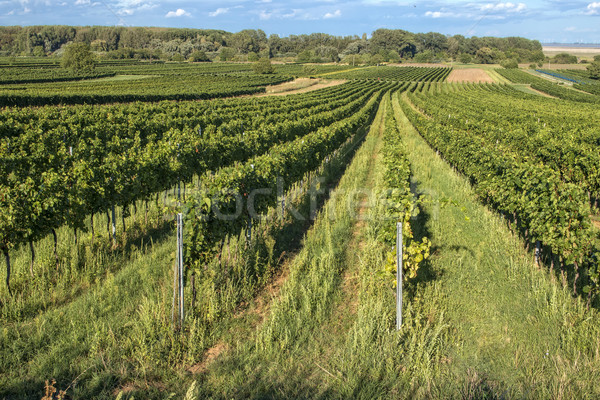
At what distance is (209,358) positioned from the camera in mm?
5469

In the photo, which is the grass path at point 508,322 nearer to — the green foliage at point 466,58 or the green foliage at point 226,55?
the green foliage at point 226,55

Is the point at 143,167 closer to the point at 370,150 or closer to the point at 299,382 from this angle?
the point at 299,382

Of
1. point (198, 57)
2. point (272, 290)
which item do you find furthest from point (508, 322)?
point (198, 57)

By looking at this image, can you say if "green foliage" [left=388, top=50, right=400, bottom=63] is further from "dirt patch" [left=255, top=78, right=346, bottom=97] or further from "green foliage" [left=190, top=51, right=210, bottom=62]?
"dirt patch" [left=255, top=78, right=346, bottom=97]

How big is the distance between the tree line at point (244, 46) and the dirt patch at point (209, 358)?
141m

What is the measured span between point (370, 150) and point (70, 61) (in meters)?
67.8

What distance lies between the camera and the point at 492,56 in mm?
158750

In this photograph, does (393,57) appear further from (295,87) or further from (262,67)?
(295,87)

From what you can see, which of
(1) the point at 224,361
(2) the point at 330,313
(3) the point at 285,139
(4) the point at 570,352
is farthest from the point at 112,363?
(3) the point at 285,139

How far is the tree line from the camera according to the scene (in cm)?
15100

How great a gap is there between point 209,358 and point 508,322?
13.7 ft

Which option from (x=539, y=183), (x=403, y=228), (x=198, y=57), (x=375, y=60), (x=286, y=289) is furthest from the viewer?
(x=375, y=60)

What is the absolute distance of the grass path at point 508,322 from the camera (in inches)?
191

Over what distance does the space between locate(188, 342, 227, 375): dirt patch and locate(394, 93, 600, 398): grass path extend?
2869mm
